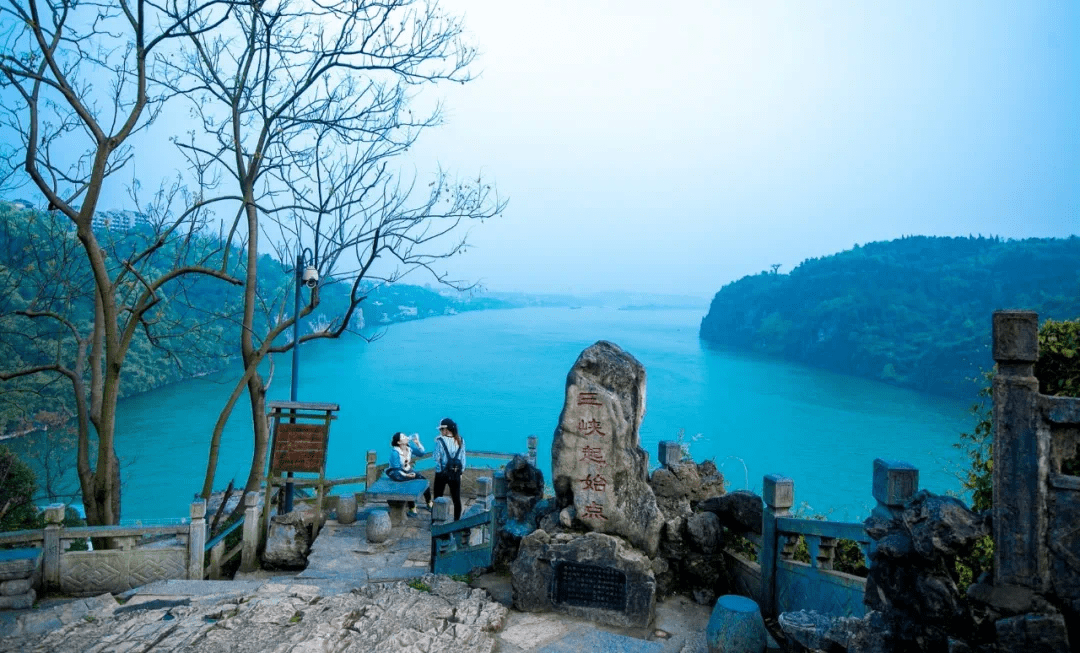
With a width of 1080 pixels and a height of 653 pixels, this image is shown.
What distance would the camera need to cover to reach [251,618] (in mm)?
5398

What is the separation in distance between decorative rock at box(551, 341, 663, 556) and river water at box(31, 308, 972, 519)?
55.7ft

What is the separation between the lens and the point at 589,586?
562 cm

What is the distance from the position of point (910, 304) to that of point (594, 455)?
4585 centimetres

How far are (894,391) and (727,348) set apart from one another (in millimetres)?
22181

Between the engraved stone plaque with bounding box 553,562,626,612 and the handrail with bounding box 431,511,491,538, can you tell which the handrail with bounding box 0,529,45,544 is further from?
the engraved stone plaque with bounding box 553,562,626,612

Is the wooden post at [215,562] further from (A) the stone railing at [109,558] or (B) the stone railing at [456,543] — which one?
(B) the stone railing at [456,543]

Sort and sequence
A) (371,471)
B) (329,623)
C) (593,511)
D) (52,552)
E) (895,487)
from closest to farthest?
(895,487) < (329,623) < (593,511) < (52,552) < (371,471)

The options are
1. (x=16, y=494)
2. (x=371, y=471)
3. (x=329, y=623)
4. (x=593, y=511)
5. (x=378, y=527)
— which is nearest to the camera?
(x=329, y=623)

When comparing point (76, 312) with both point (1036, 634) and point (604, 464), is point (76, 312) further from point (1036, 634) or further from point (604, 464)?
point (1036, 634)

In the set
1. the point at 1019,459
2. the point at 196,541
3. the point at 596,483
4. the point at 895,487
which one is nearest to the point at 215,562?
the point at 196,541

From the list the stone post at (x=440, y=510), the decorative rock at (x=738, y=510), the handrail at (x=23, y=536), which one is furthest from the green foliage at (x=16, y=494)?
the decorative rock at (x=738, y=510)

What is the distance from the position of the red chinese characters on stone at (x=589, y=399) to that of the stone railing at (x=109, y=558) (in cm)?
444

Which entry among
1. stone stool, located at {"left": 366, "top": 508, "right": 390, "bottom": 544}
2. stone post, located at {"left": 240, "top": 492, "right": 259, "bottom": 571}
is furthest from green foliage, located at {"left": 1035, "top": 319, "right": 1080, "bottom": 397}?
stone post, located at {"left": 240, "top": 492, "right": 259, "bottom": 571}

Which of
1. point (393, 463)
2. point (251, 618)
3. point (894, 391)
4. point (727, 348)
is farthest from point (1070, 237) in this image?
point (251, 618)
